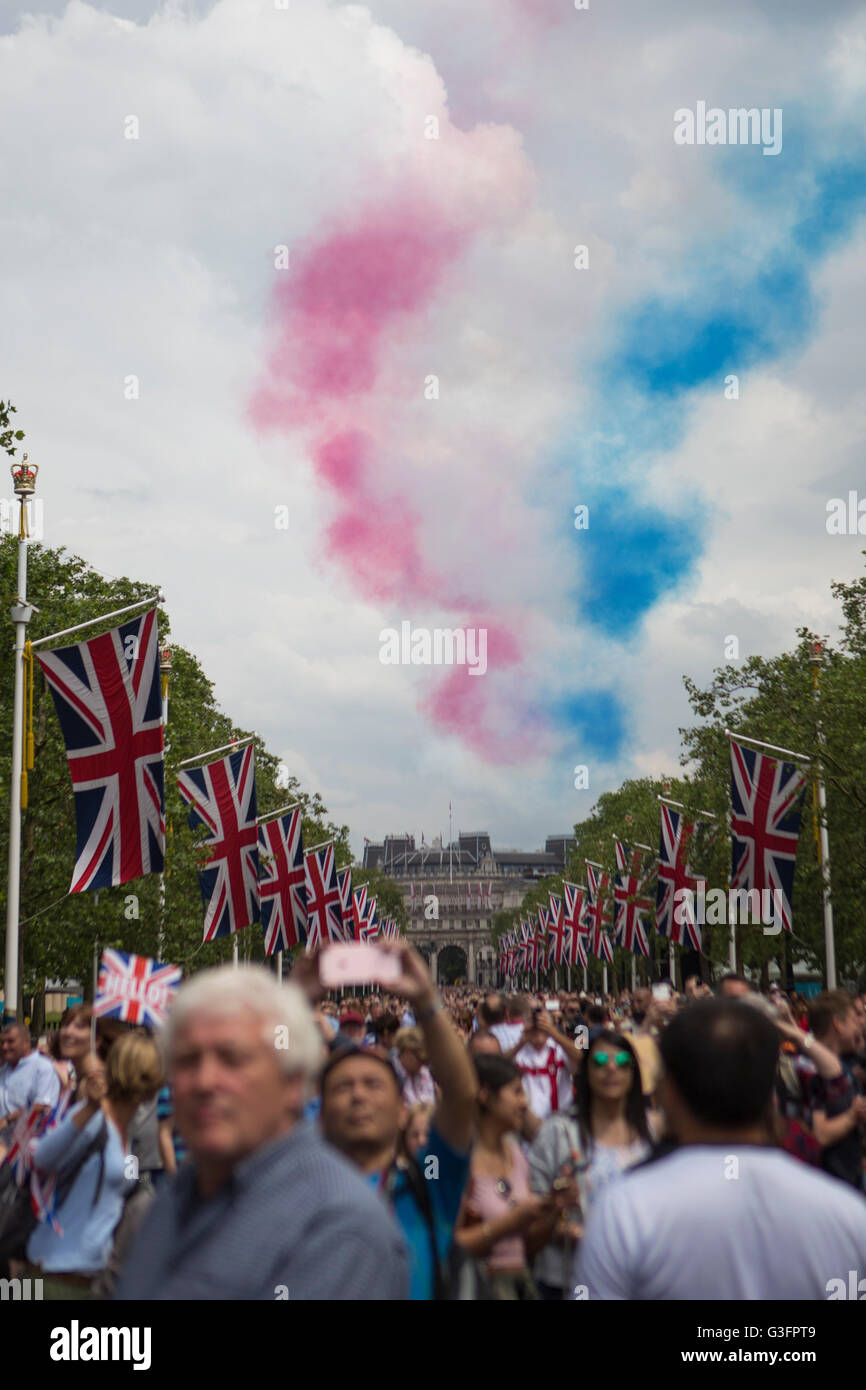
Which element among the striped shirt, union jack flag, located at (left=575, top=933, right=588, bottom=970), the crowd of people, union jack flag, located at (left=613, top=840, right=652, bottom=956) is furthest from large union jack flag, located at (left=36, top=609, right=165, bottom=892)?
union jack flag, located at (left=575, top=933, right=588, bottom=970)

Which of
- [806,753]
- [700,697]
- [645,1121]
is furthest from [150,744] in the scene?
[700,697]

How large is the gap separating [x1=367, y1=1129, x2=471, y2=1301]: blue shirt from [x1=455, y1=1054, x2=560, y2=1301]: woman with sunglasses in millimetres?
Answer: 469

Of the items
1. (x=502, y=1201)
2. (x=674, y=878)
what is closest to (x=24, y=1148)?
(x=502, y=1201)

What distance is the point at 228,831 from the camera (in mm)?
27266

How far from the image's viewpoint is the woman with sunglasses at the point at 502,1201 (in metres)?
6.01

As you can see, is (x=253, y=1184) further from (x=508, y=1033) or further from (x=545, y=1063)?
(x=508, y=1033)

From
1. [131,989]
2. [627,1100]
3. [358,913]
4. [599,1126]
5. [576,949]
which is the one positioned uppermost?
[358,913]

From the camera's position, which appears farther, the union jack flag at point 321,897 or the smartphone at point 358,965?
the union jack flag at point 321,897

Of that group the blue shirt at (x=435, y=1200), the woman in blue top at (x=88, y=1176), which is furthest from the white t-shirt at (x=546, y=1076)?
the blue shirt at (x=435, y=1200)

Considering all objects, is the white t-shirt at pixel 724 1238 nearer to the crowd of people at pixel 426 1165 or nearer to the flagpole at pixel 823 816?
the crowd of people at pixel 426 1165

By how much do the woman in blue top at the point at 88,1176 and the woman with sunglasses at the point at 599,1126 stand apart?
1.80 m

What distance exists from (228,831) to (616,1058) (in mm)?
20893

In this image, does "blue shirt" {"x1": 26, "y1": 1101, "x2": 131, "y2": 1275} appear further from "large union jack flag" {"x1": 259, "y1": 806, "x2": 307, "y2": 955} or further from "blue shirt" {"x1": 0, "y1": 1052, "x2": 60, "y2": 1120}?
"large union jack flag" {"x1": 259, "y1": 806, "x2": 307, "y2": 955}

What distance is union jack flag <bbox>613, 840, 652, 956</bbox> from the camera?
48.5 meters
